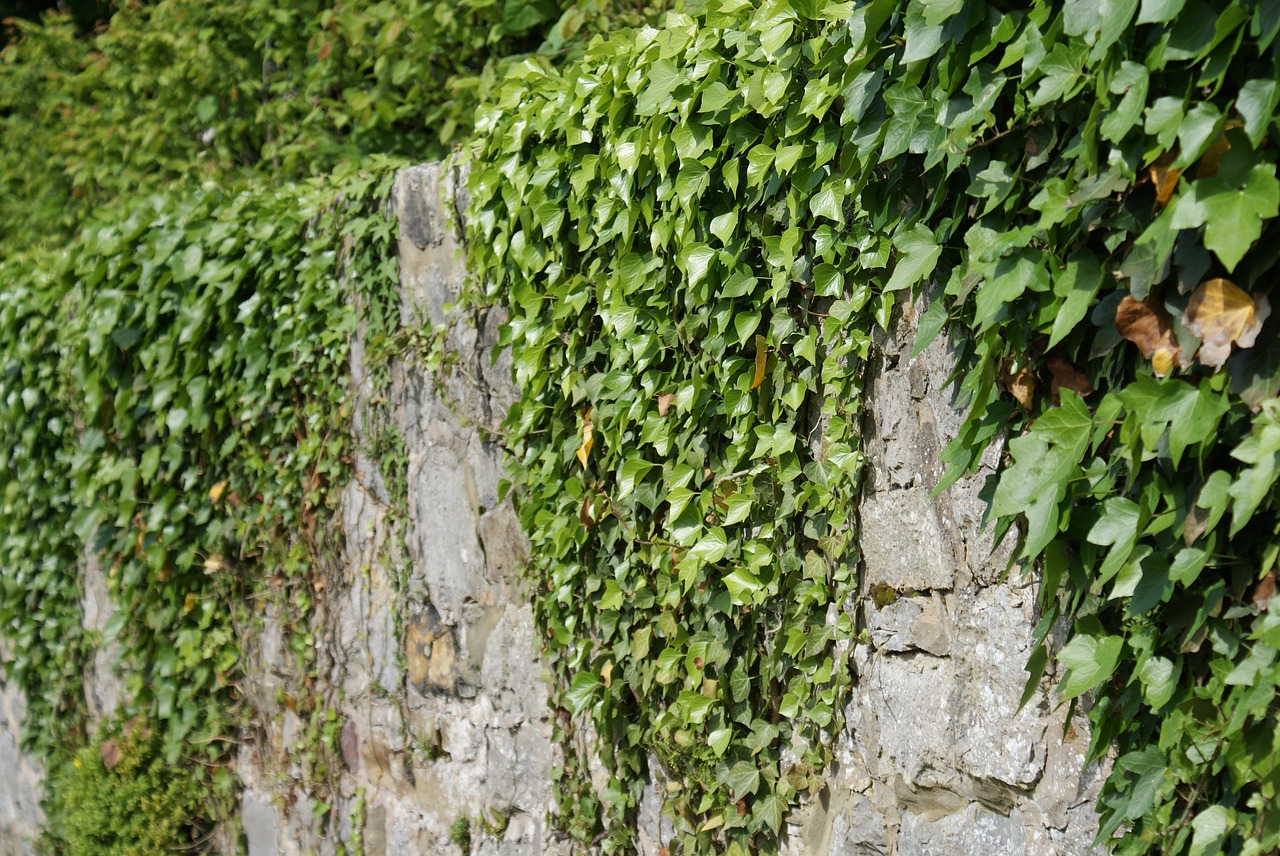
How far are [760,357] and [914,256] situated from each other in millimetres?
485

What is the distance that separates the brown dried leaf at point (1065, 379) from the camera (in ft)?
5.47

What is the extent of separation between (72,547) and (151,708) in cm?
98

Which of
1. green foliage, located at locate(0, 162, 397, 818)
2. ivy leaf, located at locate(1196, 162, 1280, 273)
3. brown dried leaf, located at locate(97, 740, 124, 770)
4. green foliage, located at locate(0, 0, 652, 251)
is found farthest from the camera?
green foliage, located at locate(0, 0, 652, 251)

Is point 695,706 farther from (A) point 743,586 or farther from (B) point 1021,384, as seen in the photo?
(B) point 1021,384

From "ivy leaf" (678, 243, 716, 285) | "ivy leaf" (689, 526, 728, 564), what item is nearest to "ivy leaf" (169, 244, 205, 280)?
"ivy leaf" (678, 243, 716, 285)

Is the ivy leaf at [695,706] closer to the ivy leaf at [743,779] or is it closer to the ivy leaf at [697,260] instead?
the ivy leaf at [743,779]

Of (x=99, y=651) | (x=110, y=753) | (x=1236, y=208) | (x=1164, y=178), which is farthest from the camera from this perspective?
(x=99, y=651)

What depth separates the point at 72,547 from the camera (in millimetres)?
4969

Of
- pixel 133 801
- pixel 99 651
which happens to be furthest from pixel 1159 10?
pixel 99 651

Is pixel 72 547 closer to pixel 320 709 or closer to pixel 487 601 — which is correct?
pixel 320 709

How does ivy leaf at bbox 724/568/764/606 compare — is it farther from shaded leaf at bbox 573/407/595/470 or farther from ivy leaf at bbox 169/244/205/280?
ivy leaf at bbox 169/244/205/280

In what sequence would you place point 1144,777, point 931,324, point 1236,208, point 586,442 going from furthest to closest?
point 586,442 < point 931,324 < point 1144,777 < point 1236,208

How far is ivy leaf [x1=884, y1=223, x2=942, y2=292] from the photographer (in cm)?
186

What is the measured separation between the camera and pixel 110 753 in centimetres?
450
